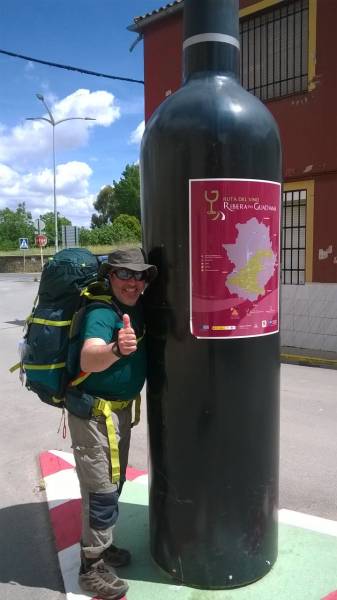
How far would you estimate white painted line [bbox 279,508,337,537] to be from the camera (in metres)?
3.26

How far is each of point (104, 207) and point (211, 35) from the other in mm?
74014

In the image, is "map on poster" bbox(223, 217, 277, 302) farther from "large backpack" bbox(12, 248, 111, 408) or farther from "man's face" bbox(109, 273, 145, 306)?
"large backpack" bbox(12, 248, 111, 408)

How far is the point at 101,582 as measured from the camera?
264 cm

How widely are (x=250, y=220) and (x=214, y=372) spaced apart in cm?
72

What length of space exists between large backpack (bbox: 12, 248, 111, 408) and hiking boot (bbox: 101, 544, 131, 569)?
907 millimetres

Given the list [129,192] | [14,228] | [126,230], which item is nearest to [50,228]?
[14,228]

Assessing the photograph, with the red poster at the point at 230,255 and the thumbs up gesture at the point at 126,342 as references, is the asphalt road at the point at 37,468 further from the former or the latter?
the red poster at the point at 230,255

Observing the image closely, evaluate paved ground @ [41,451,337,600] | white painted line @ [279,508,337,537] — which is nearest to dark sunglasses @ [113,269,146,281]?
paved ground @ [41,451,337,600]

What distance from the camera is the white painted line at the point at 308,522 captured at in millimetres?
3264

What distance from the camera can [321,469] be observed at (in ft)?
14.3

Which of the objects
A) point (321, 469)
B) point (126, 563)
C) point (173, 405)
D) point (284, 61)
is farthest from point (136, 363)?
point (284, 61)

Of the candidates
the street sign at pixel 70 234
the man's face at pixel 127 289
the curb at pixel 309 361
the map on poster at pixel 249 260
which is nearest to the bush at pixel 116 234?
the street sign at pixel 70 234

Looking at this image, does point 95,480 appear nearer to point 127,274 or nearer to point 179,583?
point 179,583

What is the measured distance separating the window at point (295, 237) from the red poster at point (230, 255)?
7140 millimetres
